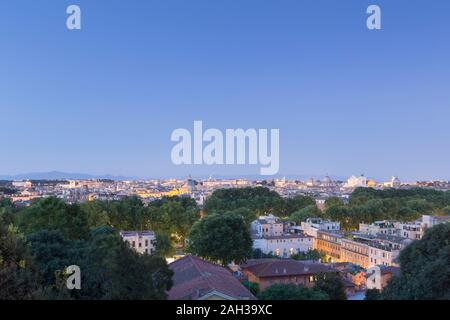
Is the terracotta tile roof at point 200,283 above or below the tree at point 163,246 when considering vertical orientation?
above

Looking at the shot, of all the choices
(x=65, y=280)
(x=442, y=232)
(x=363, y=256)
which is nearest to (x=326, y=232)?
(x=363, y=256)

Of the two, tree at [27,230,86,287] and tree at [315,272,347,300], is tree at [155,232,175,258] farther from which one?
tree at [27,230,86,287]

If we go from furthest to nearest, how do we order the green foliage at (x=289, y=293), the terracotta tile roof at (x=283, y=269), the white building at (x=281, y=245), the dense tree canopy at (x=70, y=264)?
1. the white building at (x=281, y=245)
2. the terracotta tile roof at (x=283, y=269)
3. the green foliage at (x=289, y=293)
4. the dense tree canopy at (x=70, y=264)

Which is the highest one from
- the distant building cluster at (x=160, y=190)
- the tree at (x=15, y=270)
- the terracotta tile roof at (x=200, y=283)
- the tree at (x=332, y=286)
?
the tree at (x=15, y=270)

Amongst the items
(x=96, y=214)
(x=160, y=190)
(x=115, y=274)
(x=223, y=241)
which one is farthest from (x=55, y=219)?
(x=160, y=190)

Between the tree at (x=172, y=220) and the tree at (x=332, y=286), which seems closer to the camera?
the tree at (x=332, y=286)

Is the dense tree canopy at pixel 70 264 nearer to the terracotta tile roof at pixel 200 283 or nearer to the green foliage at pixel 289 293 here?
the terracotta tile roof at pixel 200 283

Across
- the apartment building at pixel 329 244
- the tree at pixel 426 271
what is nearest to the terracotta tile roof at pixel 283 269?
the tree at pixel 426 271
